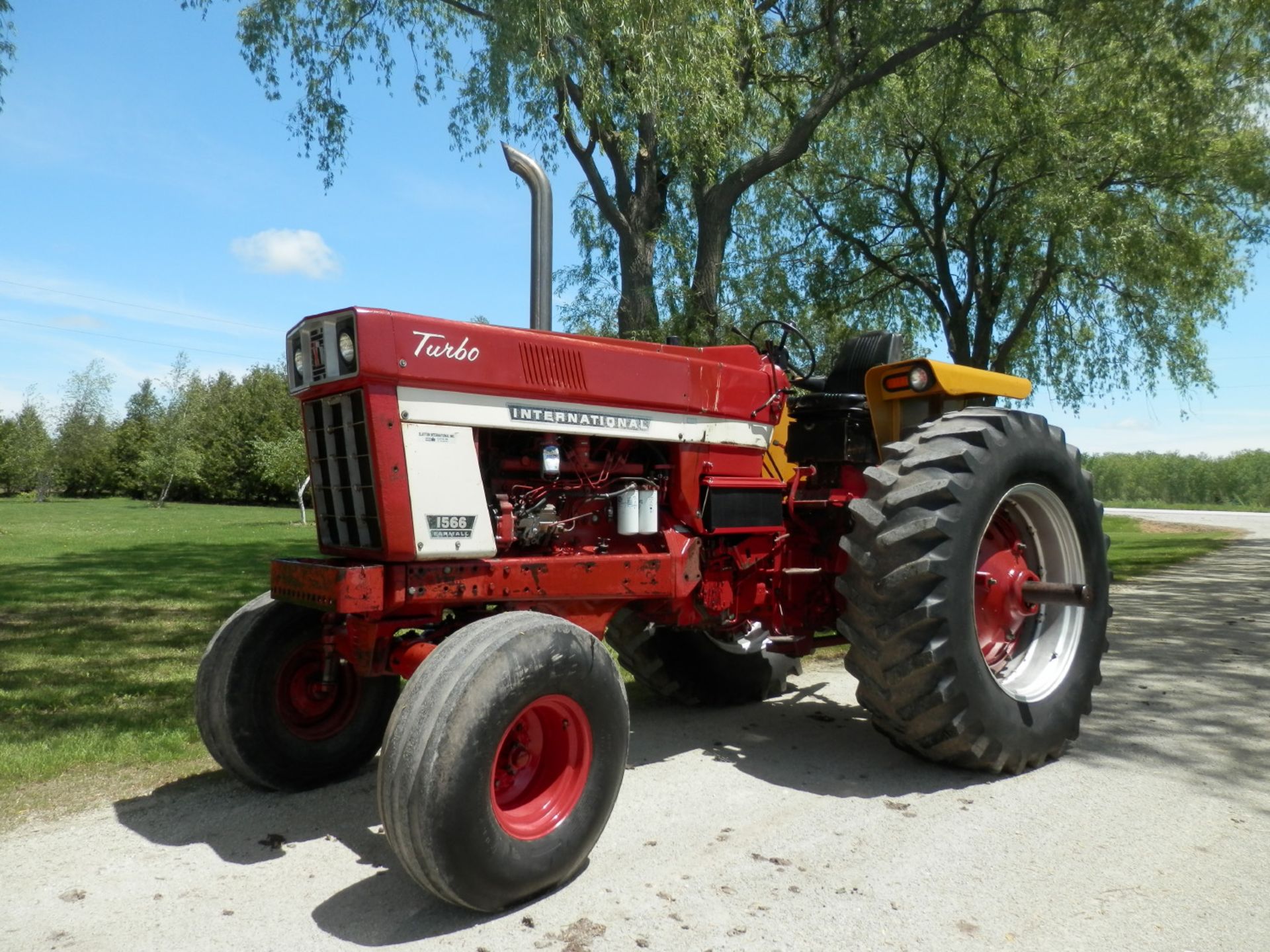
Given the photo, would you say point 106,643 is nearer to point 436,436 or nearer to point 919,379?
point 436,436

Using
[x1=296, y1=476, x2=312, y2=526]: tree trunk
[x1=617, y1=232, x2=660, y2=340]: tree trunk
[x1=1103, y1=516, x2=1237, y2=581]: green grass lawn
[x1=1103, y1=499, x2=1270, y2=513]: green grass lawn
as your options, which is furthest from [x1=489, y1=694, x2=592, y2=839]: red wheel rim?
[x1=1103, y1=499, x2=1270, y2=513]: green grass lawn

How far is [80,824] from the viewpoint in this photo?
3.62 m

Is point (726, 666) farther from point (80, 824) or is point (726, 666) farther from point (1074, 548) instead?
point (80, 824)

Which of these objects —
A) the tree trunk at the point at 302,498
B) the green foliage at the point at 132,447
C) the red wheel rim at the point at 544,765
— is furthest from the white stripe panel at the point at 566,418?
the green foliage at the point at 132,447

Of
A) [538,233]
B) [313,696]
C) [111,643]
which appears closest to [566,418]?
[538,233]

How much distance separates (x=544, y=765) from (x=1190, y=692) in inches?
165

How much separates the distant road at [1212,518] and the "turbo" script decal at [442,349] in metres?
22.1

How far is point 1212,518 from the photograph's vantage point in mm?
32000

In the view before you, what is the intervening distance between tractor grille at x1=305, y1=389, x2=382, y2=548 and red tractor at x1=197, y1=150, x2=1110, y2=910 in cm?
1

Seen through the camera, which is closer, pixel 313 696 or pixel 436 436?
pixel 436 436

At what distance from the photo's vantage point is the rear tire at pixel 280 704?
12.4 ft

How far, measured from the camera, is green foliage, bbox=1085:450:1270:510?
4356cm

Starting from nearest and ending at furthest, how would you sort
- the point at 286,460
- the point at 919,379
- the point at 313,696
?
the point at 313,696 → the point at 919,379 → the point at 286,460

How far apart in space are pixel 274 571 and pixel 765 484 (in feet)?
7.07
